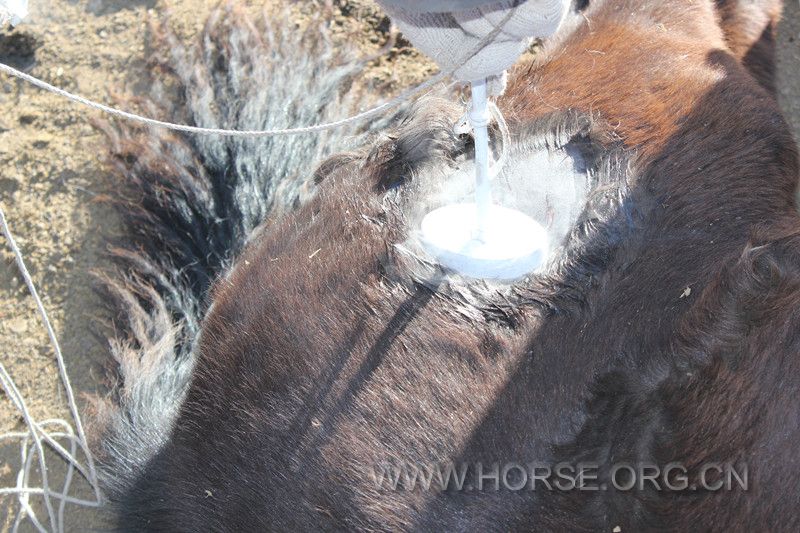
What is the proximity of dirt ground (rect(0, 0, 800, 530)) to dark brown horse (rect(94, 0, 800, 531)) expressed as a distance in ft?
1.67

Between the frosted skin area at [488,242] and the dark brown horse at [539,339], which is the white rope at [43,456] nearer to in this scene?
the dark brown horse at [539,339]

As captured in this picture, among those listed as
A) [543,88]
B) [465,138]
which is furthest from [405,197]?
[543,88]

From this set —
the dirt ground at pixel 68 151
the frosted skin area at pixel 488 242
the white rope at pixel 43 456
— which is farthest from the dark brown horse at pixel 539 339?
the dirt ground at pixel 68 151

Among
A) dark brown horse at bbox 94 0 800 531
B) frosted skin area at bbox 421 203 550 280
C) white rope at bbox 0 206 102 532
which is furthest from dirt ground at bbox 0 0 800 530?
frosted skin area at bbox 421 203 550 280

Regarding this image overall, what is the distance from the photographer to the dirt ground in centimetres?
226

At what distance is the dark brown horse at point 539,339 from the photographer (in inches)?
49.8

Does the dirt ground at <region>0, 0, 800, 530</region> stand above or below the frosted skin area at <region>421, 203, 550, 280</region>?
below

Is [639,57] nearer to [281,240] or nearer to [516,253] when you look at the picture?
[516,253]

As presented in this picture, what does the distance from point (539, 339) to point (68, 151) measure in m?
1.65

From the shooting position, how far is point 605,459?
128 cm

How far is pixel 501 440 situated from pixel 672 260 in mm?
436

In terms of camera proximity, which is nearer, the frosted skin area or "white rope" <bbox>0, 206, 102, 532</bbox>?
the frosted skin area

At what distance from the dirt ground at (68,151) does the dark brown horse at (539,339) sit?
51 centimetres

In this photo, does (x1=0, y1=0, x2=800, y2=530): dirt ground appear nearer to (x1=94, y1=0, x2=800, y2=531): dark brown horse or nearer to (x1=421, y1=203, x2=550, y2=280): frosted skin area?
(x1=94, y1=0, x2=800, y2=531): dark brown horse
